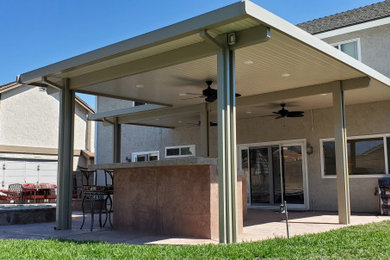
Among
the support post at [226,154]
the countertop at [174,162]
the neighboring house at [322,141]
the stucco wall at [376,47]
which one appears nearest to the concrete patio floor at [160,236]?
the support post at [226,154]

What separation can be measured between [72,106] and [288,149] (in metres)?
7.45

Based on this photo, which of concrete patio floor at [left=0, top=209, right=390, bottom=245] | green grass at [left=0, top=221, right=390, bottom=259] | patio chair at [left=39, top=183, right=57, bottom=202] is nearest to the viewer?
green grass at [left=0, top=221, right=390, bottom=259]

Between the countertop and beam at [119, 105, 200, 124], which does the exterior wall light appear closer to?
beam at [119, 105, 200, 124]

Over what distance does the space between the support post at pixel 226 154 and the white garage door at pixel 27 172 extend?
1731cm

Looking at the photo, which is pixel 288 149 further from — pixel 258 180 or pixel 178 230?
pixel 178 230

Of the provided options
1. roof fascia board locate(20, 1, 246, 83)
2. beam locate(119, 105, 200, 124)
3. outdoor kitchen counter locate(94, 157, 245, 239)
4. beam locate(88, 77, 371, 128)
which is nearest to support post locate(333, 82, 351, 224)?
beam locate(88, 77, 371, 128)

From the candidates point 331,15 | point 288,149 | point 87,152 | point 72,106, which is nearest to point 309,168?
point 288,149

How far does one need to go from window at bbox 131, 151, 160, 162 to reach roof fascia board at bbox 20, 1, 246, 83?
28.1ft

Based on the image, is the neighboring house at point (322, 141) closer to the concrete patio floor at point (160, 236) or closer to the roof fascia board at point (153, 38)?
the concrete patio floor at point (160, 236)

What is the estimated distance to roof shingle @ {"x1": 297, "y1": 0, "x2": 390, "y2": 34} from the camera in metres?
12.9

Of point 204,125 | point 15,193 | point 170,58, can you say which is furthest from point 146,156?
point 170,58

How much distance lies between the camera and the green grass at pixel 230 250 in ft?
17.0

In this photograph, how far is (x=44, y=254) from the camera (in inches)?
215

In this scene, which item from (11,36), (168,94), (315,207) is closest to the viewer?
(168,94)
